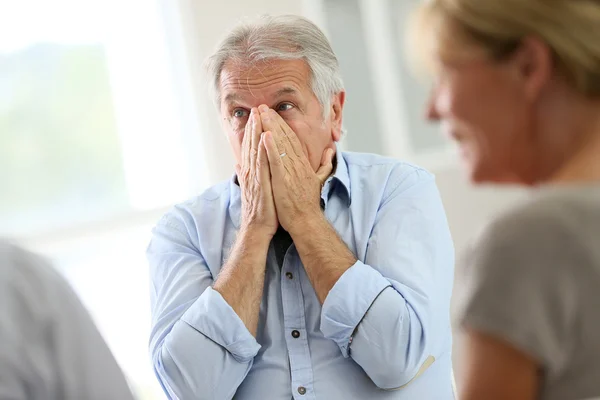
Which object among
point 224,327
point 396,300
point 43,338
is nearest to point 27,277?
point 43,338

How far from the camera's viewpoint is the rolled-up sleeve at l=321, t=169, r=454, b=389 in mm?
1822

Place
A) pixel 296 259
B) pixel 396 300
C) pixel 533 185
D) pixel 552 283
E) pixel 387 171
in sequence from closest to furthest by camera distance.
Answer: pixel 552 283
pixel 533 185
pixel 396 300
pixel 296 259
pixel 387 171

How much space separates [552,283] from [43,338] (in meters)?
0.64

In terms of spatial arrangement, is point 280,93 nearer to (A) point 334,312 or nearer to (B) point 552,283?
(A) point 334,312

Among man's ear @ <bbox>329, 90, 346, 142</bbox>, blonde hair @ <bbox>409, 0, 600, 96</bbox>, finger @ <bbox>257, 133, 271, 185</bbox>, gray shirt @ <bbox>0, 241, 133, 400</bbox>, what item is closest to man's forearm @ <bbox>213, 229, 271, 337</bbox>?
finger @ <bbox>257, 133, 271, 185</bbox>

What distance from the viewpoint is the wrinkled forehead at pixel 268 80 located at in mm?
2084

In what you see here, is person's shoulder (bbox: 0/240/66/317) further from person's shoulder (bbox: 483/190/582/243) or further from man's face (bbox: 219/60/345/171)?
man's face (bbox: 219/60/345/171)

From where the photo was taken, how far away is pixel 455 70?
3.72 feet

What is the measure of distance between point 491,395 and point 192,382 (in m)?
0.98

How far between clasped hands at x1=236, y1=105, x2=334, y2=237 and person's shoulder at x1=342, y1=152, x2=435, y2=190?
4.2 inches

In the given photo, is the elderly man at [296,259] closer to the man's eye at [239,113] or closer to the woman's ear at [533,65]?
the man's eye at [239,113]

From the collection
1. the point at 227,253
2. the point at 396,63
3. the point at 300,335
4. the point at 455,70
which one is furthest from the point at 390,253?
the point at 396,63

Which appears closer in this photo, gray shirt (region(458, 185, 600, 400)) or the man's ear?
gray shirt (region(458, 185, 600, 400))

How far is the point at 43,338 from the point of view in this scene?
107 centimetres
